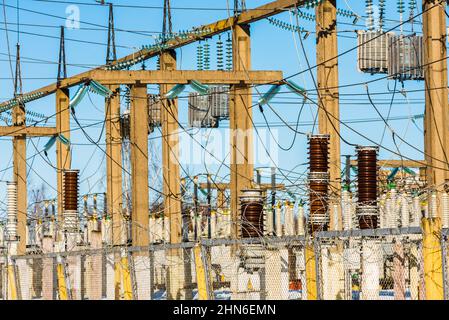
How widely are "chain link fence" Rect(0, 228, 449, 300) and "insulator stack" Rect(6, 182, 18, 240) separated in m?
1.76

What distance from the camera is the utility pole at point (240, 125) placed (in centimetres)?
2139

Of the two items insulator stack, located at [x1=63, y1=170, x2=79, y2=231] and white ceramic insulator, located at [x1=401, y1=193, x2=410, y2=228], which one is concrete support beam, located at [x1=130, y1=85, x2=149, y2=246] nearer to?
insulator stack, located at [x1=63, y1=170, x2=79, y2=231]

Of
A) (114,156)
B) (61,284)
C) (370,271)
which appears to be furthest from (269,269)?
(114,156)

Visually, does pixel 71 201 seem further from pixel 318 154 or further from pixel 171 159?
pixel 318 154

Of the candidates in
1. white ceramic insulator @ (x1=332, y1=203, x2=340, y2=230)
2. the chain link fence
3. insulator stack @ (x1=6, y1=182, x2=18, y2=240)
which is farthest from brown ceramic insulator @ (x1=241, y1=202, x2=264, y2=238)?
insulator stack @ (x1=6, y1=182, x2=18, y2=240)

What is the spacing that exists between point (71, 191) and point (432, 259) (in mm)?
11513

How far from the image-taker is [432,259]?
38.6 feet

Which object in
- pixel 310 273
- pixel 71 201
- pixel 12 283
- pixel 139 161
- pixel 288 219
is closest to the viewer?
pixel 310 273

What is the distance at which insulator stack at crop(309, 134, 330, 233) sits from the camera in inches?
587
